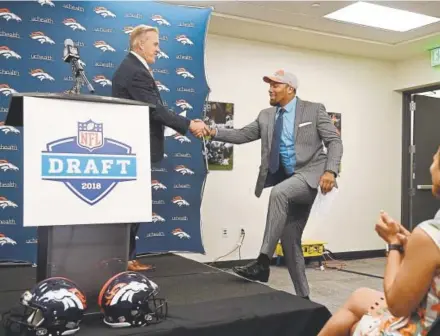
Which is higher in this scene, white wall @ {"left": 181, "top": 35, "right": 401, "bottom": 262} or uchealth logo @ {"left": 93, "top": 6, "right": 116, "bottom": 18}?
uchealth logo @ {"left": 93, "top": 6, "right": 116, "bottom": 18}

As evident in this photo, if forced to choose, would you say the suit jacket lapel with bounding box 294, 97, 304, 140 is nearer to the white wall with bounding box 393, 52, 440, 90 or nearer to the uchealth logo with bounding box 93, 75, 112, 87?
the uchealth logo with bounding box 93, 75, 112, 87

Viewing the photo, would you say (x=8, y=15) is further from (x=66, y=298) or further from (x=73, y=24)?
(x=66, y=298)

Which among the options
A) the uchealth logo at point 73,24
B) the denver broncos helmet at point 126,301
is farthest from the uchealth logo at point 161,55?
the denver broncos helmet at point 126,301

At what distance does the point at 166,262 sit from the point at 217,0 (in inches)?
88.3

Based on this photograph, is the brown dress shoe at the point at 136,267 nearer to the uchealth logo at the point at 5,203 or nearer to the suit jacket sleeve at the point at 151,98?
the suit jacket sleeve at the point at 151,98

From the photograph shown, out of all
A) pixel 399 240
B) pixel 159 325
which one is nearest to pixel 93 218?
pixel 159 325

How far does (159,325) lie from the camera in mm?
1762

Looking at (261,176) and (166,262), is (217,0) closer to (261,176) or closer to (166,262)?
(261,176)

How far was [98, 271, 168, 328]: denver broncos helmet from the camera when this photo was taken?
5.53ft

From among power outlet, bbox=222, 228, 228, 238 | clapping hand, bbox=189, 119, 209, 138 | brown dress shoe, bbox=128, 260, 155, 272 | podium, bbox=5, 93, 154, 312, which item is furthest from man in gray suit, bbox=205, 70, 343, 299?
power outlet, bbox=222, 228, 228, 238

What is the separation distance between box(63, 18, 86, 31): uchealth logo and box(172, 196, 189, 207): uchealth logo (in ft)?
4.94

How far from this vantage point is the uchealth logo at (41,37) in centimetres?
351

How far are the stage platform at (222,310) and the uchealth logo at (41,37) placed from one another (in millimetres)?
1753

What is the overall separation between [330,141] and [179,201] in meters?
1.60
